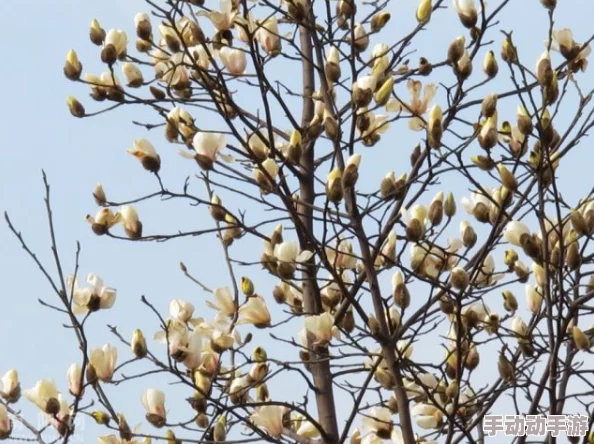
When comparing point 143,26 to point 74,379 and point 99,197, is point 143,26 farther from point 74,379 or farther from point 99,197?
point 74,379

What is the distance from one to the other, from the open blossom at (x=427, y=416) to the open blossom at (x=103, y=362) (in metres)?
0.59

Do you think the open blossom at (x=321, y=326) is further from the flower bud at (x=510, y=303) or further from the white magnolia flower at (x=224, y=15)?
the white magnolia flower at (x=224, y=15)

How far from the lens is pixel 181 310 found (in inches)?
86.7

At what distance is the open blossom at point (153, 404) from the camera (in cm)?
208

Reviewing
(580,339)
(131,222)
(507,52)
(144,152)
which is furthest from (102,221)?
(580,339)

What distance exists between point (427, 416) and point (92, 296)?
2.29 ft

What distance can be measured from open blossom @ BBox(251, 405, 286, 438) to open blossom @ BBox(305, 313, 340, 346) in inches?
6.9

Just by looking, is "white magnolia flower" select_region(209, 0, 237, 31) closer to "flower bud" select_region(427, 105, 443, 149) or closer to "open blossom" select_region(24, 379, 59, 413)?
"flower bud" select_region(427, 105, 443, 149)

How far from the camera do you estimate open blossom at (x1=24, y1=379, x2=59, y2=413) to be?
199 centimetres

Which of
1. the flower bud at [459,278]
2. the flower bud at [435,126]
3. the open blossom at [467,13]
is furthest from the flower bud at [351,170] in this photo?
the open blossom at [467,13]

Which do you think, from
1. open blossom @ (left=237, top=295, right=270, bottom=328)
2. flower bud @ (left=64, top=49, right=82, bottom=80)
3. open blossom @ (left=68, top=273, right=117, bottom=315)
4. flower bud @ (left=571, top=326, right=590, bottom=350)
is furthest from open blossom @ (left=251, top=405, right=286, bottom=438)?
flower bud @ (left=64, top=49, right=82, bottom=80)

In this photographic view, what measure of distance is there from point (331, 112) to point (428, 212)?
337 mm

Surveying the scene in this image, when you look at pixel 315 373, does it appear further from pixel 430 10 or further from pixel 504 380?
pixel 430 10

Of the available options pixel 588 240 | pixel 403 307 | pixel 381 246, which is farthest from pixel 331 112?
pixel 588 240
